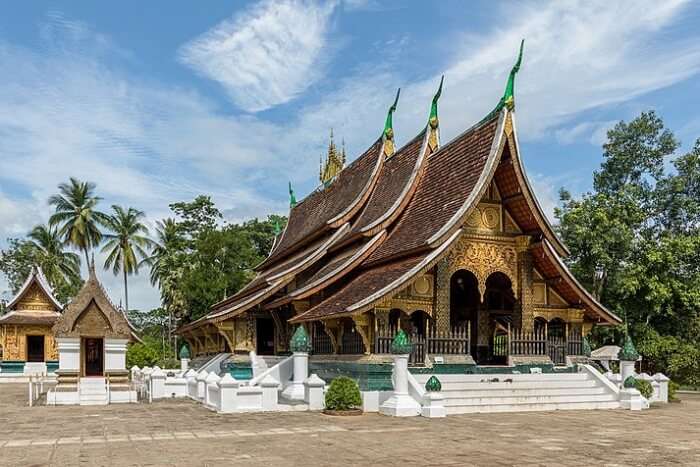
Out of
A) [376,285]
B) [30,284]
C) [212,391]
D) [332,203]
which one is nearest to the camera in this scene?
[212,391]

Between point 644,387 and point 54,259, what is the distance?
4074cm

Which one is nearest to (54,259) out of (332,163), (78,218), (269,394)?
(78,218)

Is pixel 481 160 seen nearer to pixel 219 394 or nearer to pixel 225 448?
pixel 219 394

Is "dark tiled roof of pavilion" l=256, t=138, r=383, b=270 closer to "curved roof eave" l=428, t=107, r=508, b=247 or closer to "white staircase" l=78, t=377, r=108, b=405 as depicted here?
"curved roof eave" l=428, t=107, r=508, b=247

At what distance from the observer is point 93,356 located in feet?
51.7

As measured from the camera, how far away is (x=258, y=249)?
44344 mm

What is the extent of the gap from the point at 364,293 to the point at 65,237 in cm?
3422

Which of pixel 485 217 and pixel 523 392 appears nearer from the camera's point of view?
pixel 523 392

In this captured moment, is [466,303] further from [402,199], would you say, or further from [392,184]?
[392,184]

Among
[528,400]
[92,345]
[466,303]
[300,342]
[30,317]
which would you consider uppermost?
[466,303]

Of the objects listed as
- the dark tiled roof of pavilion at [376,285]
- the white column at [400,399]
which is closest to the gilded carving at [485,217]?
the dark tiled roof of pavilion at [376,285]

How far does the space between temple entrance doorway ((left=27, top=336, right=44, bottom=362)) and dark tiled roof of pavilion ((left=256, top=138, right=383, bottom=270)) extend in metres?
16.6

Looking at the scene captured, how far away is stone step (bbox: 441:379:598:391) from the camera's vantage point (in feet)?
41.6

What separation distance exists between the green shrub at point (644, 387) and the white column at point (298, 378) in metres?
6.97
